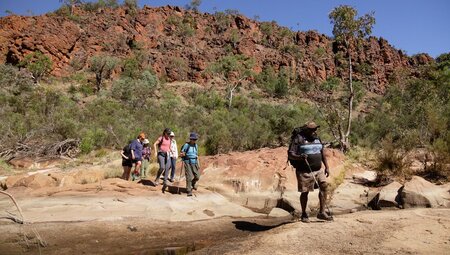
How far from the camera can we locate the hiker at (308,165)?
22.0 ft

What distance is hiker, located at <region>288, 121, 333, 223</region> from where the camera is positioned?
670 cm

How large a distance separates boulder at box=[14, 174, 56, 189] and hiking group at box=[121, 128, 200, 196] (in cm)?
191

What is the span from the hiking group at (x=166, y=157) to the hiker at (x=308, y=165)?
10.6 ft

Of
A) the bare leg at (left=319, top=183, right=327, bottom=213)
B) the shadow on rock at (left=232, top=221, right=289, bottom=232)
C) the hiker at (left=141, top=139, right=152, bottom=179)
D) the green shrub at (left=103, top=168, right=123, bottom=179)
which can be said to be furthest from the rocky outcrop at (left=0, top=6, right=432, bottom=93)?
the bare leg at (left=319, top=183, right=327, bottom=213)

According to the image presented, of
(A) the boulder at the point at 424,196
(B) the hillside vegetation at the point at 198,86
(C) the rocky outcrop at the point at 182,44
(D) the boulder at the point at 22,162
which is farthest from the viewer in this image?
(C) the rocky outcrop at the point at 182,44

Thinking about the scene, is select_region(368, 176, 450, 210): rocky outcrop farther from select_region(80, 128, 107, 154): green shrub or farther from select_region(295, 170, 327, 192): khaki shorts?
select_region(80, 128, 107, 154): green shrub

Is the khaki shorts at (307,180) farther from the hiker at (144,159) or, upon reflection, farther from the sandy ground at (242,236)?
the hiker at (144,159)

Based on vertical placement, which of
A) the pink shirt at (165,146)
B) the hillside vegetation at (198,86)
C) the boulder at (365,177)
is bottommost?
the boulder at (365,177)

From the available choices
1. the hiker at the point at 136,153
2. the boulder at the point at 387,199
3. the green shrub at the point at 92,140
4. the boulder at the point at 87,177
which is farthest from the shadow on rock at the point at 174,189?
the green shrub at the point at 92,140

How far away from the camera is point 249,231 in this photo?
700 cm

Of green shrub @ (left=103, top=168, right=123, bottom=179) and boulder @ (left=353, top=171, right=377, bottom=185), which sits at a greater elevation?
boulder @ (left=353, top=171, right=377, bottom=185)

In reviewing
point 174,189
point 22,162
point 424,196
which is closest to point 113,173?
point 174,189

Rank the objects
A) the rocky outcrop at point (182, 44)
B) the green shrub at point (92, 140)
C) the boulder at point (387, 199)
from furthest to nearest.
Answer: the rocky outcrop at point (182, 44), the green shrub at point (92, 140), the boulder at point (387, 199)

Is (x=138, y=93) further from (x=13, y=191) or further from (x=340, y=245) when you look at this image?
(x=340, y=245)
